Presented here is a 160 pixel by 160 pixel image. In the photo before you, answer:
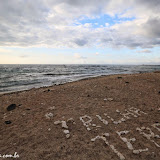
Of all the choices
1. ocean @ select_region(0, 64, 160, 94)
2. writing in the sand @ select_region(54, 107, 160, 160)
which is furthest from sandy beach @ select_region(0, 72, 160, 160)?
ocean @ select_region(0, 64, 160, 94)

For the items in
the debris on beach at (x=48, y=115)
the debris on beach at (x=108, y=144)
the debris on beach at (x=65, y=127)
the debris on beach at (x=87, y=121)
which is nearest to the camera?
the debris on beach at (x=108, y=144)

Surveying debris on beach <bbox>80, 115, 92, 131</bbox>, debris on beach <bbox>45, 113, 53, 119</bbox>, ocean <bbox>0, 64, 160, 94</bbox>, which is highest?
debris on beach <bbox>45, 113, 53, 119</bbox>

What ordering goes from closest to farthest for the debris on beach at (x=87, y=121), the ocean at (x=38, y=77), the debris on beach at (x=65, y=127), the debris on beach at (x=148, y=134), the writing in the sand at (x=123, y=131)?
the writing in the sand at (x=123, y=131)
the debris on beach at (x=148, y=134)
the debris on beach at (x=65, y=127)
the debris on beach at (x=87, y=121)
the ocean at (x=38, y=77)

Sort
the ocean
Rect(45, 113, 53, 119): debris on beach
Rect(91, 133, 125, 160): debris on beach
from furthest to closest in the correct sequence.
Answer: the ocean → Rect(45, 113, 53, 119): debris on beach → Rect(91, 133, 125, 160): debris on beach

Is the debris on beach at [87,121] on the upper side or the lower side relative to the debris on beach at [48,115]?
lower

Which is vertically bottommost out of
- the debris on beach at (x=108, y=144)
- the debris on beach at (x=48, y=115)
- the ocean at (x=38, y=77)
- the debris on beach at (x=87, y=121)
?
the ocean at (x=38, y=77)

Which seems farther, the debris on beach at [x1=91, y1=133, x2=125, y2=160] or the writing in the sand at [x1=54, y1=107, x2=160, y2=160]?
the writing in the sand at [x1=54, y1=107, x2=160, y2=160]

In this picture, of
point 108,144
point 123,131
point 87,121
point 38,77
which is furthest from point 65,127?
point 38,77

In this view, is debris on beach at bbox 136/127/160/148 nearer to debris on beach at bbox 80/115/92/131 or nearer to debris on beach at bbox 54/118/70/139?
debris on beach at bbox 80/115/92/131

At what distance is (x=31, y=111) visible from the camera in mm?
6500

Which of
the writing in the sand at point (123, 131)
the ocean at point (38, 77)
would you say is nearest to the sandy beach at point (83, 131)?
the writing in the sand at point (123, 131)

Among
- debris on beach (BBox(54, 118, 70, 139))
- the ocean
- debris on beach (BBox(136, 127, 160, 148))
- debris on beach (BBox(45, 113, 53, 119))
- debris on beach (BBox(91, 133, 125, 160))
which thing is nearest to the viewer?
debris on beach (BBox(91, 133, 125, 160))

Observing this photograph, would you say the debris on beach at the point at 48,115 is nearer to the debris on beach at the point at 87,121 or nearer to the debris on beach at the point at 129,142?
the debris on beach at the point at 87,121

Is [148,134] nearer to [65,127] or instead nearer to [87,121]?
[87,121]
